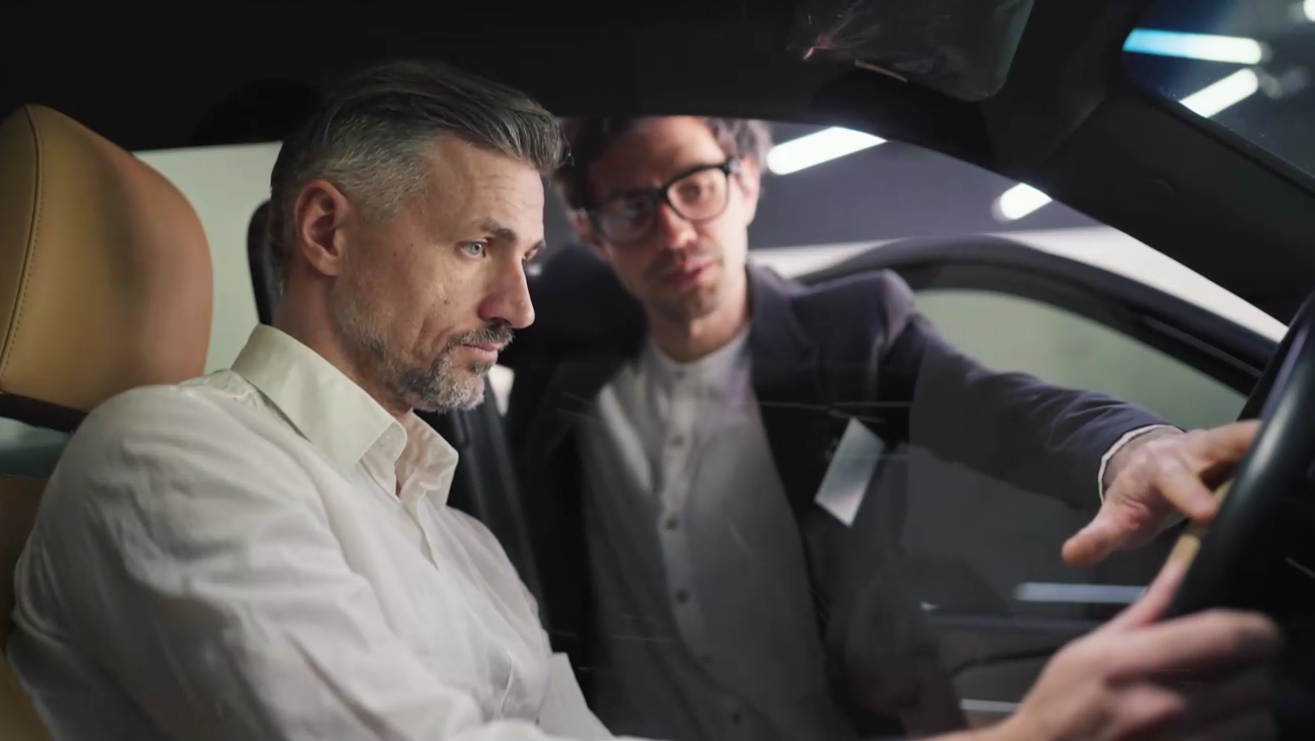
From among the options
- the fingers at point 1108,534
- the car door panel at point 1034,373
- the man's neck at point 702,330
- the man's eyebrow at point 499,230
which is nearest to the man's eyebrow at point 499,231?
the man's eyebrow at point 499,230

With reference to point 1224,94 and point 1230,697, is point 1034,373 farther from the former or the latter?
point 1230,697

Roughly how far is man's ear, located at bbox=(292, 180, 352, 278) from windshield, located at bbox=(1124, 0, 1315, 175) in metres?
0.94

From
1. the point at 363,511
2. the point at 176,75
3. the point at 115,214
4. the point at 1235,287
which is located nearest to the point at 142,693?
the point at 363,511

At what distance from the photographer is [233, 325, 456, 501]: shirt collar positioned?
3.62ft

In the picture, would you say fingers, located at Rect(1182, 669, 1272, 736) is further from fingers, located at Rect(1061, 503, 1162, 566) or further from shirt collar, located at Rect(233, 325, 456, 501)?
shirt collar, located at Rect(233, 325, 456, 501)

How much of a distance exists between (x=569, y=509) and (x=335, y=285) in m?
0.55

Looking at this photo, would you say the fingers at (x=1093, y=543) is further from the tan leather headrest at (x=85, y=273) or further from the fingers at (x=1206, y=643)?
the tan leather headrest at (x=85, y=273)

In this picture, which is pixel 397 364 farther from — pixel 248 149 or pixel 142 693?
pixel 248 149

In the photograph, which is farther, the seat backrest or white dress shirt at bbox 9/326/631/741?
the seat backrest

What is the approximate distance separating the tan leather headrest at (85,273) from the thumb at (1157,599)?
3.47 feet

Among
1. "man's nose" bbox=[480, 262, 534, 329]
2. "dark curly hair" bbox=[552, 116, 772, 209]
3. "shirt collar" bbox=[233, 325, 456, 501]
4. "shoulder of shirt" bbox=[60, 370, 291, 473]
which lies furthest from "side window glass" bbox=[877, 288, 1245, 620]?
"shoulder of shirt" bbox=[60, 370, 291, 473]

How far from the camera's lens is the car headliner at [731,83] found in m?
1.28

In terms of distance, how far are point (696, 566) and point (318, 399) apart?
62 centimetres

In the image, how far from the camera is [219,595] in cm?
90
